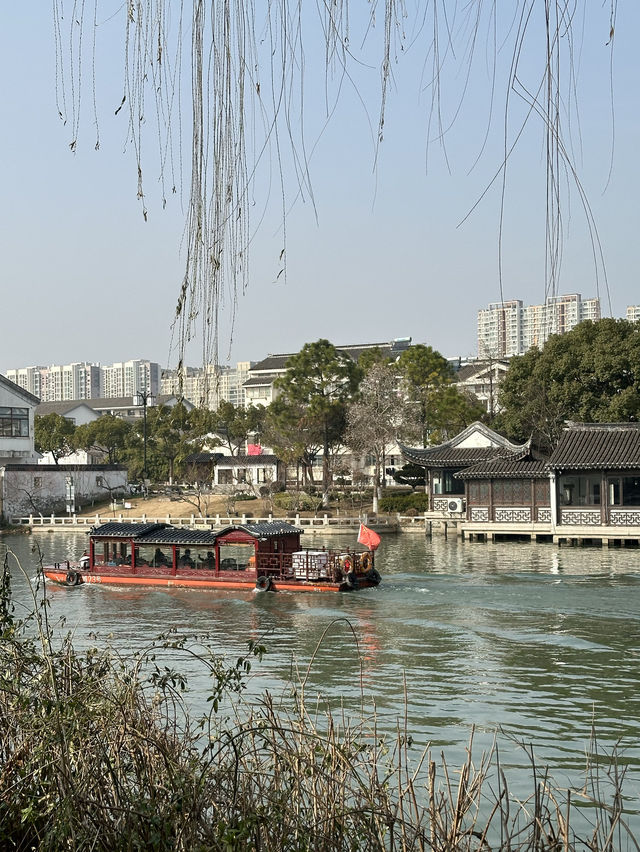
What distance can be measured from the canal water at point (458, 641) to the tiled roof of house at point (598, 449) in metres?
2.76

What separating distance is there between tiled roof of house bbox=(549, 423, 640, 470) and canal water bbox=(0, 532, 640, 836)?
276 centimetres

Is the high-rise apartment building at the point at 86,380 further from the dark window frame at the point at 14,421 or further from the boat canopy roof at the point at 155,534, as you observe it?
the boat canopy roof at the point at 155,534

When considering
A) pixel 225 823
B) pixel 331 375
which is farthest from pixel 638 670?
pixel 331 375

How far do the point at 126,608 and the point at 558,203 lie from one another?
617 inches

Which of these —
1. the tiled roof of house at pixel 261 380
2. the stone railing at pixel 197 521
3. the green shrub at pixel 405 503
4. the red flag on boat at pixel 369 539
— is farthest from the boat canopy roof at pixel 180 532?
the tiled roof of house at pixel 261 380

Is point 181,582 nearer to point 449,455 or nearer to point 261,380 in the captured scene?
point 449,455

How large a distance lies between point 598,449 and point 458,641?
46.2ft

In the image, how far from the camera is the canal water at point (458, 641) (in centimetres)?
838

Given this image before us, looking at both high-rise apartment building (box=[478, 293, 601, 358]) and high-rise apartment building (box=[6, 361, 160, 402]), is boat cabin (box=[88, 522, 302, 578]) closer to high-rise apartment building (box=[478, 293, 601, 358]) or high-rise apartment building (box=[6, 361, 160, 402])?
high-rise apartment building (box=[478, 293, 601, 358])

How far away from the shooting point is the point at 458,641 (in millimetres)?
12812

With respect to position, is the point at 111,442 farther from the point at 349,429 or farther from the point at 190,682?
the point at 190,682

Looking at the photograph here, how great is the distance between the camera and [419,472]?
3806 centimetres

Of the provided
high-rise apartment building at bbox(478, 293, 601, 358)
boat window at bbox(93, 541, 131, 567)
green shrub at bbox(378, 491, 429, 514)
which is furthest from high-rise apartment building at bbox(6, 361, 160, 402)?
high-rise apartment building at bbox(478, 293, 601, 358)

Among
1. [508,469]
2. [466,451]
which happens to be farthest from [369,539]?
[466,451]
